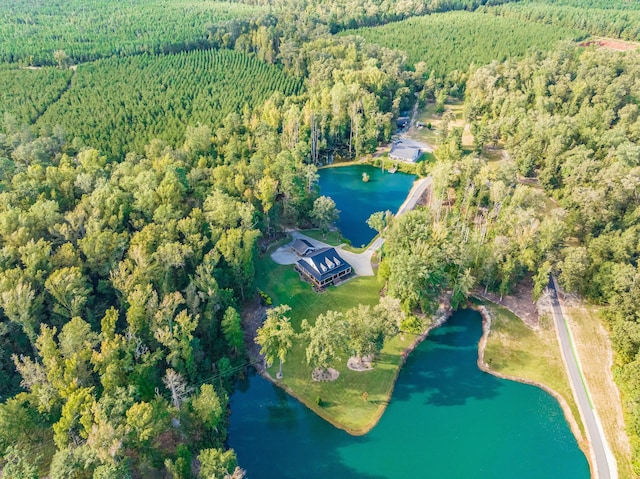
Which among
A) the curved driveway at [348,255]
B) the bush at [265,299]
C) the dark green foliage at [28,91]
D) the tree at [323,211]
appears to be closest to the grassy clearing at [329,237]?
the curved driveway at [348,255]

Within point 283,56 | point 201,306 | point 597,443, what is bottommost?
point 597,443

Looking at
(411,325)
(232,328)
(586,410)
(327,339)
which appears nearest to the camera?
(327,339)

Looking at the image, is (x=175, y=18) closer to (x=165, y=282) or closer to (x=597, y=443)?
(x=165, y=282)

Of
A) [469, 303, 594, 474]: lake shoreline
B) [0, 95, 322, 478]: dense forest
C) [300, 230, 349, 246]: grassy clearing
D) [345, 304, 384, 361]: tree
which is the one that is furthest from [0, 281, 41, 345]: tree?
[469, 303, 594, 474]: lake shoreline

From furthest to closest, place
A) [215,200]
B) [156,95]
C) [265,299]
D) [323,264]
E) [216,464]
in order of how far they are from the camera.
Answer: [156,95] → [215,200] → [323,264] → [265,299] → [216,464]

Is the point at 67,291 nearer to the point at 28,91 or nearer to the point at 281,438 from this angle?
the point at 281,438

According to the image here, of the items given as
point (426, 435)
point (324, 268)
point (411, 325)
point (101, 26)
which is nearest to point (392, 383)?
point (426, 435)

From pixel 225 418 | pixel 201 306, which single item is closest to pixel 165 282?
pixel 201 306
